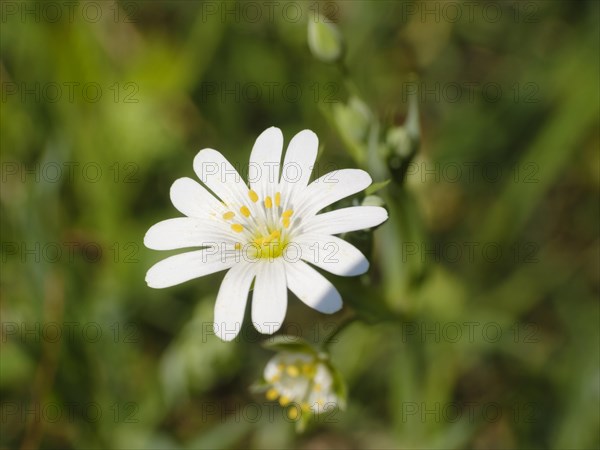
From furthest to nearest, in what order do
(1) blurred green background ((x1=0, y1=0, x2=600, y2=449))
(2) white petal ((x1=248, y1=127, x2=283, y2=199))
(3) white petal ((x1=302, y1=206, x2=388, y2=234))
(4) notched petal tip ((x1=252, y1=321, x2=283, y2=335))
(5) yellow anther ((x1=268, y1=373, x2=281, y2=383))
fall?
(1) blurred green background ((x1=0, y1=0, x2=600, y2=449)), (5) yellow anther ((x1=268, y1=373, x2=281, y2=383)), (2) white petal ((x1=248, y1=127, x2=283, y2=199)), (3) white petal ((x1=302, y1=206, x2=388, y2=234)), (4) notched petal tip ((x1=252, y1=321, x2=283, y2=335))

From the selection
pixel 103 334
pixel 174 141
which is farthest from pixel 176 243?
pixel 174 141

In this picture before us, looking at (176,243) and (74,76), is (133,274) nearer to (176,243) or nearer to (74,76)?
(74,76)

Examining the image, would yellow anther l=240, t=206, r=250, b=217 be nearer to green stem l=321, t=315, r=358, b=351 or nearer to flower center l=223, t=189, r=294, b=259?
flower center l=223, t=189, r=294, b=259

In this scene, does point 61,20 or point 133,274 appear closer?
point 133,274

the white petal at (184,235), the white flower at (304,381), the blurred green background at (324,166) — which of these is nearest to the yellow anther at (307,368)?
the white flower at (304,381)

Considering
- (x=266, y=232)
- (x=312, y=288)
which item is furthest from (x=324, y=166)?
(x=312, y=288)

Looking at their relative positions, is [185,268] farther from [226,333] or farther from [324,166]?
[324,166]

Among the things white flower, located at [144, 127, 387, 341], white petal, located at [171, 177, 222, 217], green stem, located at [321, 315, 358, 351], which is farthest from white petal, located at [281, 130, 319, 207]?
green stem, located at [321, 315, 358, 351]
